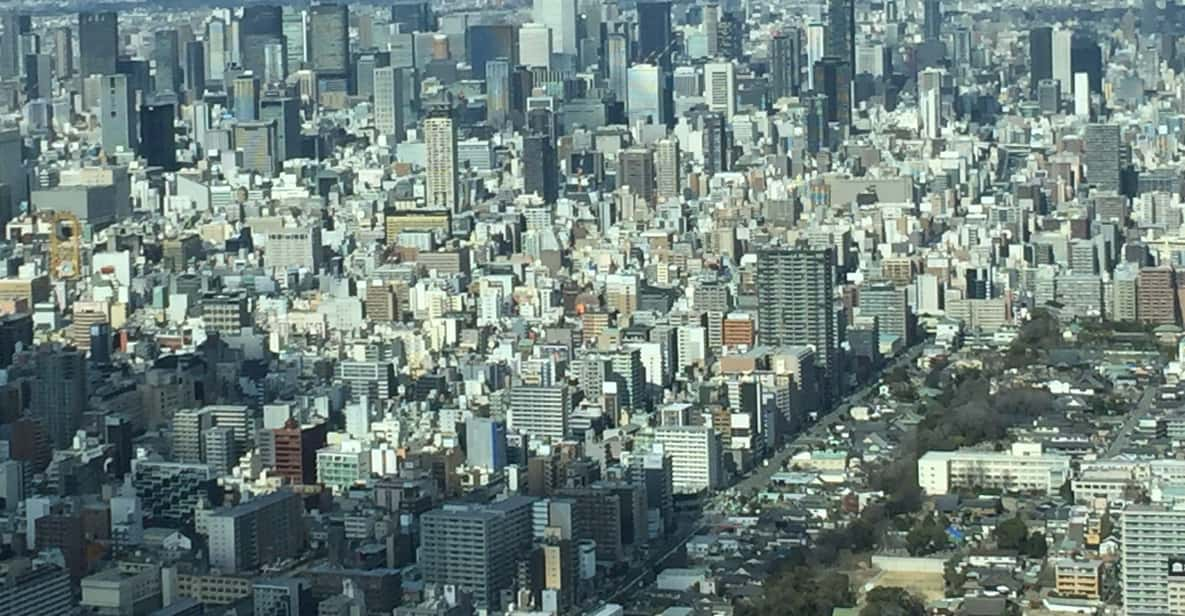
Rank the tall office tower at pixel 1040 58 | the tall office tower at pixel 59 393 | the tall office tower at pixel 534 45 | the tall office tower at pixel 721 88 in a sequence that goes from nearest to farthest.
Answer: the tall office tower at pixel 59 393 < the tall office tower at pixel 721 88 < the tall office tower at pixel 1040 58 < the tall office tower at pixel 534 45

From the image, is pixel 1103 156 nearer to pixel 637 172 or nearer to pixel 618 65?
pixel 637 172

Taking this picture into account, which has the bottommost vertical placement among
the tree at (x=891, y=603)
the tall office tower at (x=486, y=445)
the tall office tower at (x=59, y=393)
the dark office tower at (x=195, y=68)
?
the tree at (x=891, y=603)

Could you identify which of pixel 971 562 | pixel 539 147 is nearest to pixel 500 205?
pixel 539 147

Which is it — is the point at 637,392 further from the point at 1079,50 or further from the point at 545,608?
the point at 1079,50

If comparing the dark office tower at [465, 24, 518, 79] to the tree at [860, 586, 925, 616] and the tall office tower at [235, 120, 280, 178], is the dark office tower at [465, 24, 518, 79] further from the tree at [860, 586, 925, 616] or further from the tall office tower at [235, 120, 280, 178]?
the tree at [860, 586, 925, 616]

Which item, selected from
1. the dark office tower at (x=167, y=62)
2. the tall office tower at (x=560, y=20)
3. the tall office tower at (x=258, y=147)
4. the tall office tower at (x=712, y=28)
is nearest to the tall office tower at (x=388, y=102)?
the tall office tower at (x=258, y=147)

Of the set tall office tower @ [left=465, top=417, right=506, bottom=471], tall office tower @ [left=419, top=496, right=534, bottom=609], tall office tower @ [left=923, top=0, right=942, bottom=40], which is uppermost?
tall office tower @ [left=923, top=0, right=942, bottom=40]

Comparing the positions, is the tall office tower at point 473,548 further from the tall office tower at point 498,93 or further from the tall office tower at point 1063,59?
the tall office tower at point 1063,59

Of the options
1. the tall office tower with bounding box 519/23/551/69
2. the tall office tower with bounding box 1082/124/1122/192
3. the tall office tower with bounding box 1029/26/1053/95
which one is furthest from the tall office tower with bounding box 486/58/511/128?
the tall office tower with bounding box 1082/124/1122/192
